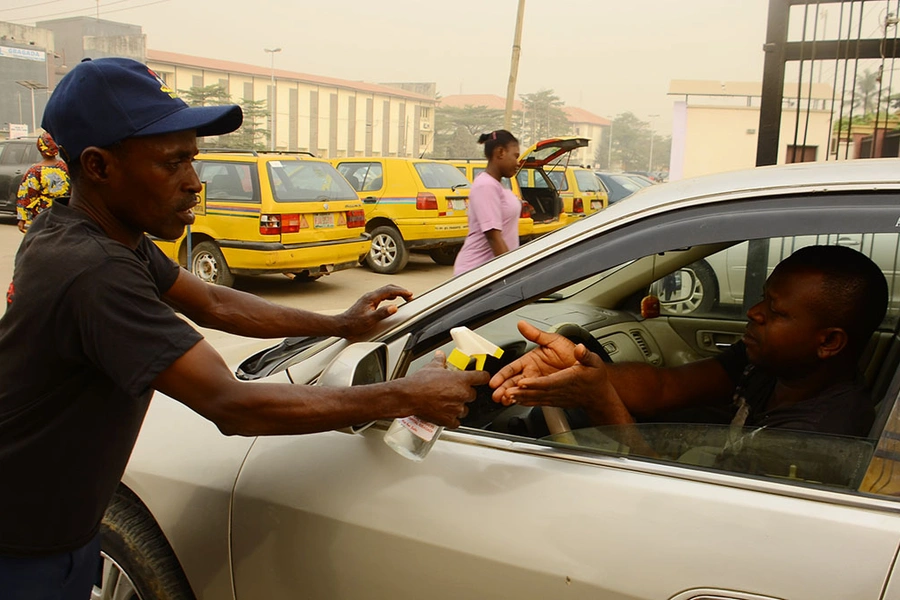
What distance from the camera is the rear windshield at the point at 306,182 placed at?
8.93 meters

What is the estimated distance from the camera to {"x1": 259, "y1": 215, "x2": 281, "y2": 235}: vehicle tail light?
866 cm

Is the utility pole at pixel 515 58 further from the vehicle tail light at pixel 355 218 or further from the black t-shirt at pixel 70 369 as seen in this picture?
the black t-shirt at pixel 70 369

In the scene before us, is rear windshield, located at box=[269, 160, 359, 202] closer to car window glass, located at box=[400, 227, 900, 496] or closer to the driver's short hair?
car window glass, located at box=[400, 227, 900, 496]

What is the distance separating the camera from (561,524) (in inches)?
60.0

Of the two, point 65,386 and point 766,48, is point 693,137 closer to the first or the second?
point 766,48

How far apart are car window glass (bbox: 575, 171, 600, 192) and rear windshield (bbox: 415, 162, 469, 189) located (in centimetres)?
326

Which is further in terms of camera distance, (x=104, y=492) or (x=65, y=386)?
(x=104, y=492)

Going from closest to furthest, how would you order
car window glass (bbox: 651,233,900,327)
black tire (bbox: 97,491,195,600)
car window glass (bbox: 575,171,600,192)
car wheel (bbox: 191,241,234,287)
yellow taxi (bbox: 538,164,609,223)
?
black tire (bbox: 97,491,195,600), car window glass (bbox: 651,233,900,327), car wheel (bbox: 191,241,234,287), yellow taxi (bbox: 538,164,609,223), car window glass (bbox: 575,171,600,192)

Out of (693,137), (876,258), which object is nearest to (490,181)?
(876,258)

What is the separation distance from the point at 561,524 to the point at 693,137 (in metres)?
28.7

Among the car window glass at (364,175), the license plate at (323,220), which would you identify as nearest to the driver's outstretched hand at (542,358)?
the license plate at (323,220)

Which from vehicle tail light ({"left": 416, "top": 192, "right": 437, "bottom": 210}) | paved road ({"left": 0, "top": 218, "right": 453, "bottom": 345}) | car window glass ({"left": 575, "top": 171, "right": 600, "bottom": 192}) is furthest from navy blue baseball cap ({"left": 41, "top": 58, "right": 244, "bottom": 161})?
car window glass ({"left": 575, "top": 171, "right": 600, "bottom": 192})

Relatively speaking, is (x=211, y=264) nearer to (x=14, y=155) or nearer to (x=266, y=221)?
(x=266, y=221)

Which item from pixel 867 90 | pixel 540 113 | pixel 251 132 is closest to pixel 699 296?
pixel 867 90
